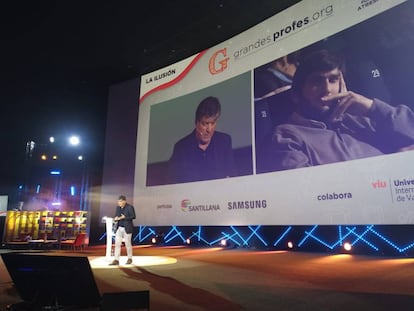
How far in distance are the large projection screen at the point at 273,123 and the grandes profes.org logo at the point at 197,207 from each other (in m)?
0.02

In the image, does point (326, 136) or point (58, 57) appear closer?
point (326, 136)

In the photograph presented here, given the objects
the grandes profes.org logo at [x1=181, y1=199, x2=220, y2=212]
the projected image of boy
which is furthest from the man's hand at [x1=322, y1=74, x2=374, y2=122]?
the grandes profes.org logo at [x1=181, y1=199, x2=220, y2=212]

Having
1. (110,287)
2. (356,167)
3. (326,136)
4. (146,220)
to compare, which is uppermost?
(326,136)

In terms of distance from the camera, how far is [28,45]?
7.78m

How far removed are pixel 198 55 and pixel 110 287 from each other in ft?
21.5

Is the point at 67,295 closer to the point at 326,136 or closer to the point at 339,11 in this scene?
the point at 326,136

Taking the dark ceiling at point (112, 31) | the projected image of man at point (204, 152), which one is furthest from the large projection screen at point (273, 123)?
the dark ceiling at point (112, 31)

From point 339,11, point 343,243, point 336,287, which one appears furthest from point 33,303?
point 339,11

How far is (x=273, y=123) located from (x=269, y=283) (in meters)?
3.85

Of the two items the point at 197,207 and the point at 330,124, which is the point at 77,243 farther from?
the point at 330,124

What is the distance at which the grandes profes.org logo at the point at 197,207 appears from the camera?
7.64 meters

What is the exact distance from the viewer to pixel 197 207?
7.96 meters

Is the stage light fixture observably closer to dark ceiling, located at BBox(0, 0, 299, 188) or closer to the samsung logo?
the samsung logo

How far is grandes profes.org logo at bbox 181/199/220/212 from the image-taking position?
25.1 feet
